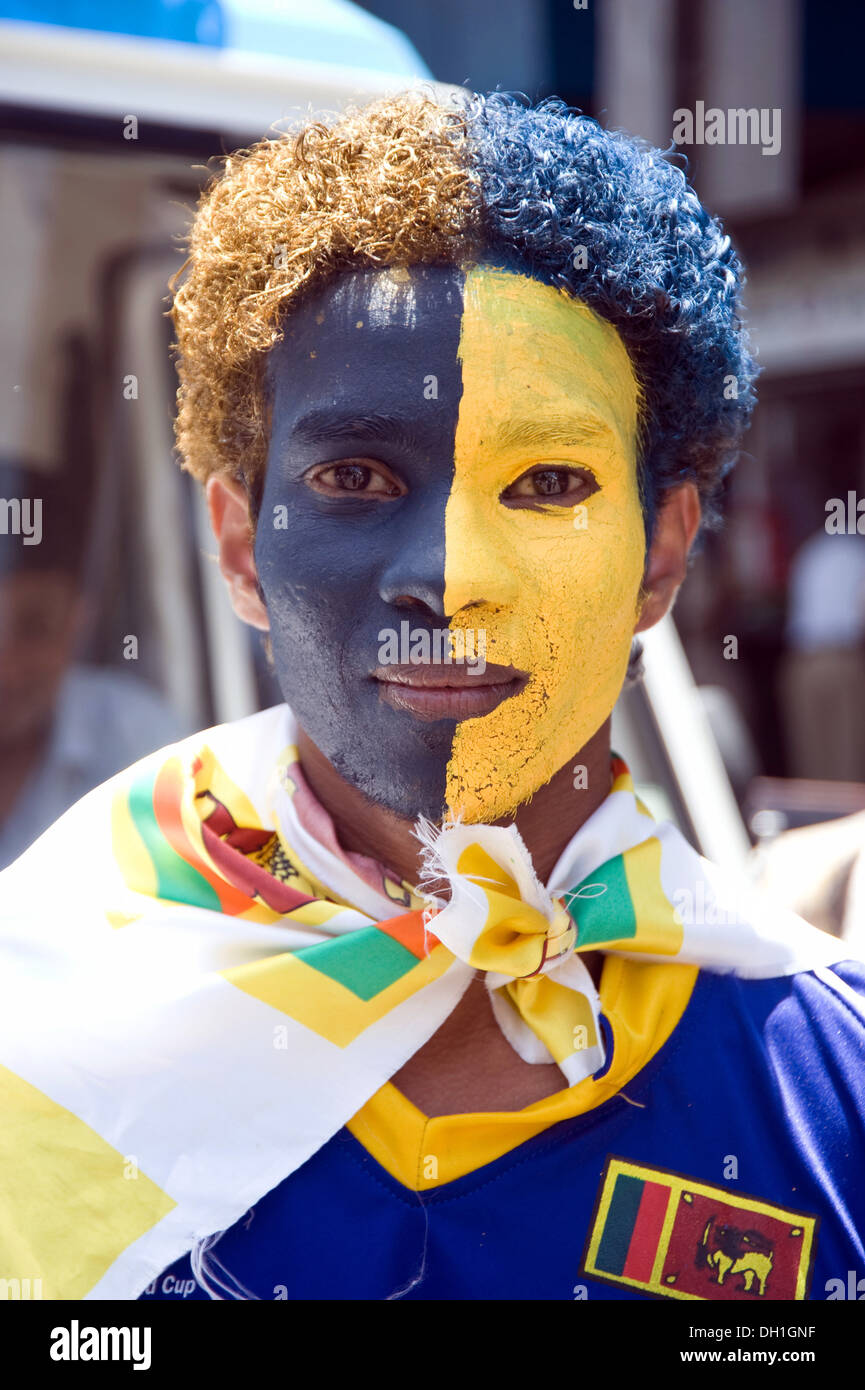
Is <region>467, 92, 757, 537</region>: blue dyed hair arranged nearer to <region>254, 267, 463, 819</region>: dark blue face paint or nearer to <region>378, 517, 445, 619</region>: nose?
<region>254, 267, 463, 819</region>: dark blue face paint

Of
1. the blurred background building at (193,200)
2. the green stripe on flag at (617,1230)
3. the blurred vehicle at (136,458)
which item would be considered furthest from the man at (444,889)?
the blurred vehicle at (136,458)

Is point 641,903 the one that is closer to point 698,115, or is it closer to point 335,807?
point 335,807

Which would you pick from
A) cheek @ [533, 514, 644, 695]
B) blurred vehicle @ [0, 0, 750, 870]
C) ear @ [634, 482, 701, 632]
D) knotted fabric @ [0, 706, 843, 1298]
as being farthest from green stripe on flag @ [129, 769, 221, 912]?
blurred vehicle @ [0, 0, 750, 870]

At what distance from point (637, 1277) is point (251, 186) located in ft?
4.06

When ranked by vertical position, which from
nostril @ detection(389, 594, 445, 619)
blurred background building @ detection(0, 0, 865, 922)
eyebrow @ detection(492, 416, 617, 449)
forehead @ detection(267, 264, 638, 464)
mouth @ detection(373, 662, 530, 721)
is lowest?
mouth @ detection(373, 662, 530, 721)

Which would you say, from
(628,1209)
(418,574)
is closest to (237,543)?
(418,574)

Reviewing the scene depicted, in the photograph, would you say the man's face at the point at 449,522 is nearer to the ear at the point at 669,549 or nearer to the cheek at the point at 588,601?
the cheek at the point at 588,601

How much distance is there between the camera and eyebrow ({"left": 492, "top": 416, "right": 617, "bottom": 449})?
50.6 inches

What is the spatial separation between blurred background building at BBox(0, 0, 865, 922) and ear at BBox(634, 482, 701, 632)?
8.4 inches

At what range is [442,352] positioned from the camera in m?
1.28

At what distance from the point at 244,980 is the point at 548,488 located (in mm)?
619

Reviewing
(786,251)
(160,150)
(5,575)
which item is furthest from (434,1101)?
(786,251)

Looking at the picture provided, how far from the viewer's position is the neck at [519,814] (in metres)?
1.43
